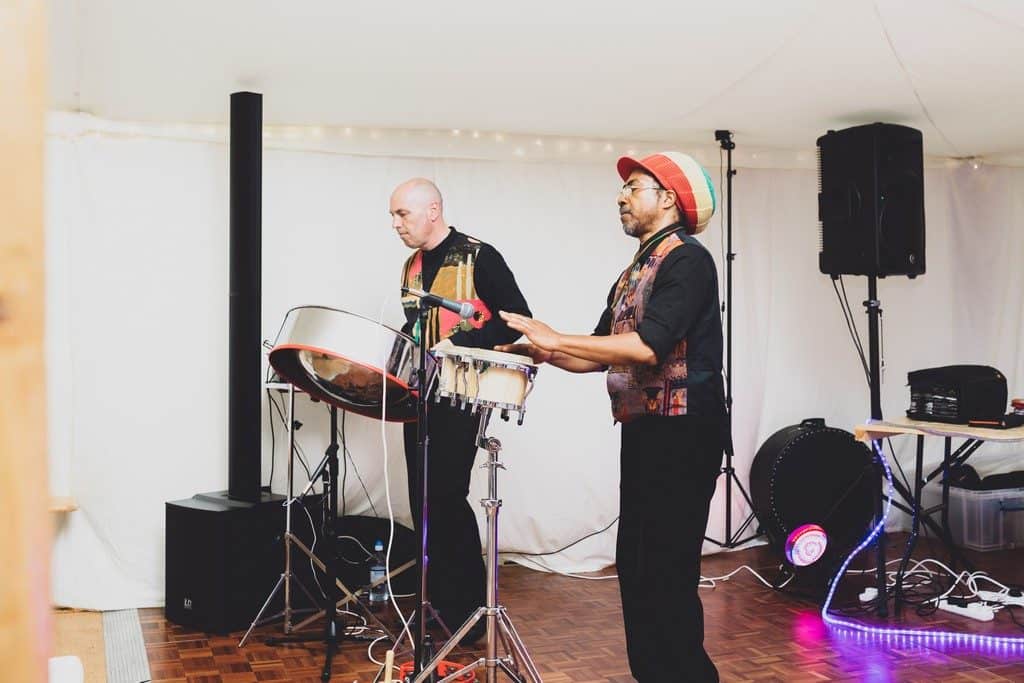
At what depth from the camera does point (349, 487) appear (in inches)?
177

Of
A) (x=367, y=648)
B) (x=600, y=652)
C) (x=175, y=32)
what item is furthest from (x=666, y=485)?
(x=175, y=32)

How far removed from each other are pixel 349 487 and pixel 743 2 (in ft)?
8.94

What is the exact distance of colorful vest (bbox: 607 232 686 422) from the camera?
2301 mm

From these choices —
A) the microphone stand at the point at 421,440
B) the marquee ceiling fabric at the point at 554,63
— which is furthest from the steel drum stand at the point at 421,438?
the marquee ceiling fabric at the point at 554,63

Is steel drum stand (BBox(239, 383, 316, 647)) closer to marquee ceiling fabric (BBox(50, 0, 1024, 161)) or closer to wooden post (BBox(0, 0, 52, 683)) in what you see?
marquee ceiling fabric (BBox(50, 0, 1024, 161))

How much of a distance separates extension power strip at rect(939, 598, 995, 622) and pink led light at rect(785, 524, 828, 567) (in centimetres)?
62

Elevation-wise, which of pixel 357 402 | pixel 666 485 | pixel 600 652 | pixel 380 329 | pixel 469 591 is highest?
pixel 380 329

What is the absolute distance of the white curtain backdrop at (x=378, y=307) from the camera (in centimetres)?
406

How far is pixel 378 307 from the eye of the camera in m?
4.52

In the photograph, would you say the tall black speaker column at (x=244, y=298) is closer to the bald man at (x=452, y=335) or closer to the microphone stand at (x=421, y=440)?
the bald man at (x=452, y=335)

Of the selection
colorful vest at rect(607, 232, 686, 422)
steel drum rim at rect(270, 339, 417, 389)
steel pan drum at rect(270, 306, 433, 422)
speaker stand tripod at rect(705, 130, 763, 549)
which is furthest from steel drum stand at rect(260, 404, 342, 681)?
speaker stand tripod at rect(705, 130, 763, 549)

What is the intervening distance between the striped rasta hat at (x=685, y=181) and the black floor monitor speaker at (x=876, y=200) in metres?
2.13

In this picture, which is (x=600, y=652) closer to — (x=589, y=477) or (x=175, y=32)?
(x=589, y=477)

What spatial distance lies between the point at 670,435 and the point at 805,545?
1.70m
